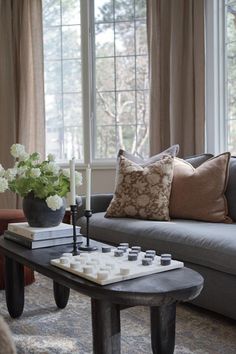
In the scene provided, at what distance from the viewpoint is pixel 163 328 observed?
1798mm

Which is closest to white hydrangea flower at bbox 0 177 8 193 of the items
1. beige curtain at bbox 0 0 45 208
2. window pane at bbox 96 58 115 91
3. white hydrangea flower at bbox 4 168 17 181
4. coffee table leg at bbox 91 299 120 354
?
white hydrangea flower at bbox 4 168 17 181

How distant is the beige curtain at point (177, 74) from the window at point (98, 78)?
293 millimetres

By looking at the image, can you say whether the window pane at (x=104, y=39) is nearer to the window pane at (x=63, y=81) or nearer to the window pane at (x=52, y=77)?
the window pane at (x=63, y=81)

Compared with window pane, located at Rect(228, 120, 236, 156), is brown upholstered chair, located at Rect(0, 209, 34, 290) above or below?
below

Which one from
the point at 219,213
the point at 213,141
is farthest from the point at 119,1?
the point at 219,213

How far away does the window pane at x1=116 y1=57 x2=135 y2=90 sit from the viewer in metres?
4.39

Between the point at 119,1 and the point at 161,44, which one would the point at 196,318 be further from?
the point at 119,1

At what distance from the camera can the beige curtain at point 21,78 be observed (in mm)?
4371

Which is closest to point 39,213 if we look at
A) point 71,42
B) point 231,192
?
point 231,192

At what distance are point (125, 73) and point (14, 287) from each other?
2566 millimetres

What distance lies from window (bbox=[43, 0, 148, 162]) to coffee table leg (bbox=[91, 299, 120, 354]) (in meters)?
2.86

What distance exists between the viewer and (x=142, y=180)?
312 centimetres

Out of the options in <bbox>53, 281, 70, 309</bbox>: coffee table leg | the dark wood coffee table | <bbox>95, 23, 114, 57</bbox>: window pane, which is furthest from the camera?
<bbox>95, 23, 114, 57</bbox>: window pane

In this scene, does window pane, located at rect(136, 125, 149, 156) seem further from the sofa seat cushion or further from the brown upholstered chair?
the brown upholstered chair
